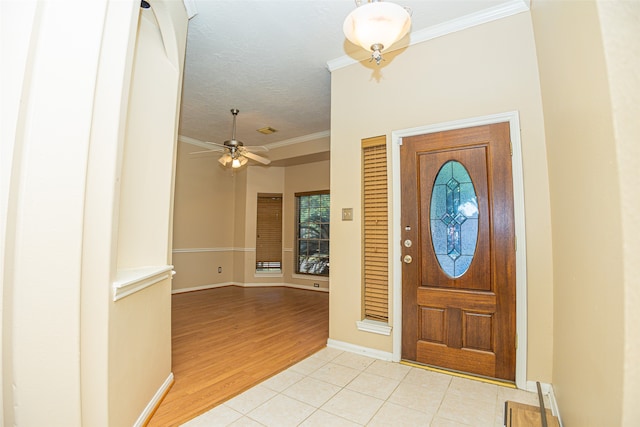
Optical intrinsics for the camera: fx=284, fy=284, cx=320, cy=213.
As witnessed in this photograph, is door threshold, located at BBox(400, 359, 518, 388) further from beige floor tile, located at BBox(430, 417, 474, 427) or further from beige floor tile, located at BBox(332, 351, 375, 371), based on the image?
beige floor tile, located at BBox(430, 417, 474, 427)

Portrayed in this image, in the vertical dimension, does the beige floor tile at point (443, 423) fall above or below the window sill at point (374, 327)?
Answer: below

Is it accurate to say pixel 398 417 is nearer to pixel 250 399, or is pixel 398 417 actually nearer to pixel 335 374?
pixel 335 374

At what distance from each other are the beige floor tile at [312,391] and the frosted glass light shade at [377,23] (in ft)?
7.74

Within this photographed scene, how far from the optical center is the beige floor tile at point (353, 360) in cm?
256

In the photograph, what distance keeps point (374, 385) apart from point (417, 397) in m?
0.33

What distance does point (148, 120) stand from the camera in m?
1.91

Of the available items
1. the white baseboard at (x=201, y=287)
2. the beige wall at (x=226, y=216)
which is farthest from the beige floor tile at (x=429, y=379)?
the white baseboard at (x=201, y=287)

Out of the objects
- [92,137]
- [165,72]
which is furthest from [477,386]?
[165,72]

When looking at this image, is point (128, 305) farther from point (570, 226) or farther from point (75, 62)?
point (570, 226)

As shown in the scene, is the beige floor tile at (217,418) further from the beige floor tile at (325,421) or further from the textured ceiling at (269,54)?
the textured ceiling at (269,54)

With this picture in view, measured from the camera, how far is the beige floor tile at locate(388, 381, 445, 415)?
1.94m

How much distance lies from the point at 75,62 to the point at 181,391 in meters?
2.17

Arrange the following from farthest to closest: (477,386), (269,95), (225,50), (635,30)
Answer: (269,95) < (225,50) < (477,386) < (635,30)

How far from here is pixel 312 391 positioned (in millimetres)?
2139
